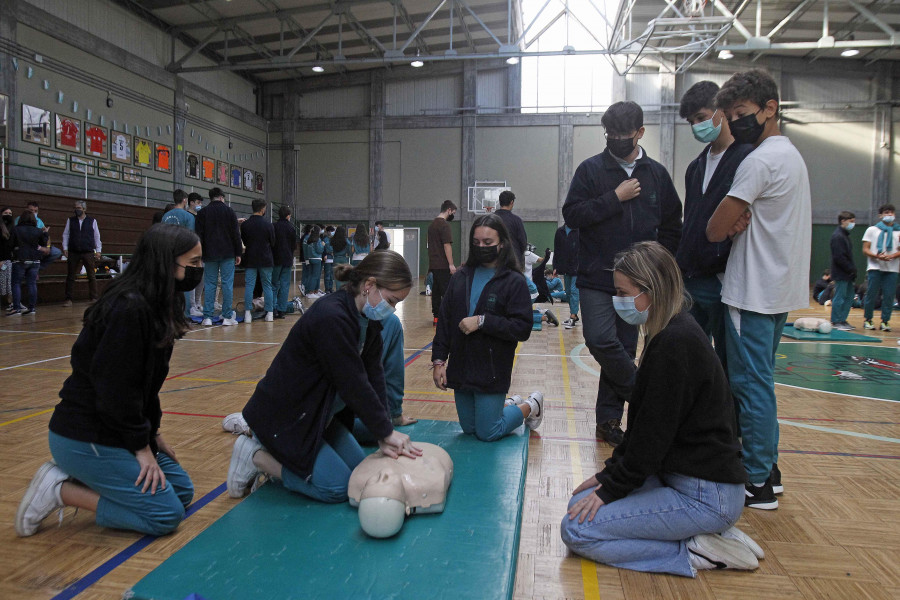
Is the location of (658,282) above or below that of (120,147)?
below

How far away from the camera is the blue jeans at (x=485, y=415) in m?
3.32

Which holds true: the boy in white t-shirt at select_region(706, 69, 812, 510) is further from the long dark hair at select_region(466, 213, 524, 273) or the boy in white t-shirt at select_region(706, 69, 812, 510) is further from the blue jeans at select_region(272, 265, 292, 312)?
the blue jeans at select_region(272, 265, 292, 312)

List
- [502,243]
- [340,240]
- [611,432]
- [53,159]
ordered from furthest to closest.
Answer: [53,159] < [340,240] < [611,432] < [502,243]

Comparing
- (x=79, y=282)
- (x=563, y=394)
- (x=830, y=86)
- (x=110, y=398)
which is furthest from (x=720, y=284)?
(x=830, y=86)

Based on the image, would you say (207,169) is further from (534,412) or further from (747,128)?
(747,128)

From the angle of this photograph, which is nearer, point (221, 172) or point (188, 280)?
point (188, 280)

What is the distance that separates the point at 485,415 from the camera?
3.32 meters

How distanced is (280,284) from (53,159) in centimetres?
668

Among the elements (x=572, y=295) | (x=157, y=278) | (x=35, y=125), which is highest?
(x=35, y=125)

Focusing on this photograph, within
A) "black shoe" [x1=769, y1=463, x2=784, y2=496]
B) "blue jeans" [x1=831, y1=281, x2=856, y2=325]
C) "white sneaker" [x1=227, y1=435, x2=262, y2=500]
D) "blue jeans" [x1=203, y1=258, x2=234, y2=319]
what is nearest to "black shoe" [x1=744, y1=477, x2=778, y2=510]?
"black shoe" [x1=769, y1=463, x2=784, y2=496]

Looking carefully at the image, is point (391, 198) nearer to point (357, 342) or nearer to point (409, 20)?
point (409, 20)

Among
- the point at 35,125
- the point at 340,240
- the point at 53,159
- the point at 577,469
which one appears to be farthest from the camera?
the point at 53,159

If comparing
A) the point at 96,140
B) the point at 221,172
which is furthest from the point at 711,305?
the point at 221,172

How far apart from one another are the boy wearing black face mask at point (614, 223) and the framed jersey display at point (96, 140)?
13803 mm
